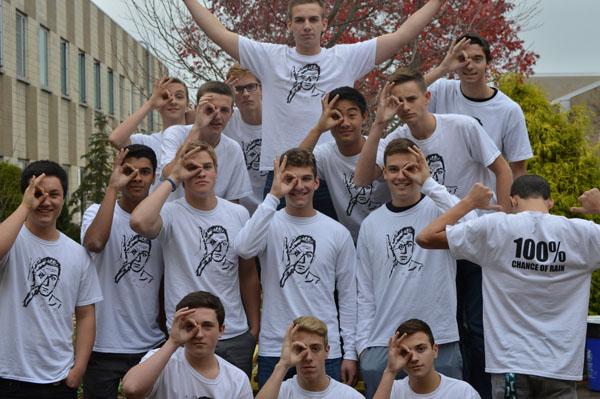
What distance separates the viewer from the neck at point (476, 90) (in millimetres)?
7238

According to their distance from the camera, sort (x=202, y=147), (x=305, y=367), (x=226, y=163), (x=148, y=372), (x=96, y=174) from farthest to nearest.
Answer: (x=96, y=174)
(x=226, y=163)
(x=202, y=147)
(x=305, y=367)
(x=148, y=372)

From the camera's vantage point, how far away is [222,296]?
6.57m

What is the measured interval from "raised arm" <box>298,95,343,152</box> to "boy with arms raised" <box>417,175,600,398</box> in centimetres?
122

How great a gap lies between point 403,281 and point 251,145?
6.71 feet

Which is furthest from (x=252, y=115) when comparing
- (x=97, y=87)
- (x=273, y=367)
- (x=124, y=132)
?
(x=97, y=87)

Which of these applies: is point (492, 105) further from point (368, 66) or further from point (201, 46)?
point (201, 46)

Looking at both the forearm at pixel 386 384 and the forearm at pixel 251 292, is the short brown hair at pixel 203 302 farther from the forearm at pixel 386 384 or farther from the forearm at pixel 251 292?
the forearm at pixel 386 384

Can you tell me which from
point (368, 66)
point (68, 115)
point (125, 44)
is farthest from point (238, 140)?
point (125, 44)

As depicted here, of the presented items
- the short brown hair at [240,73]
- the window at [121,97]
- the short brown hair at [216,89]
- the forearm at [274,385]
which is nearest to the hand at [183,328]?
the forearm at [274,385]

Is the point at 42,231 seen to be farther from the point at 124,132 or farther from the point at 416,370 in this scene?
the point at 416,370

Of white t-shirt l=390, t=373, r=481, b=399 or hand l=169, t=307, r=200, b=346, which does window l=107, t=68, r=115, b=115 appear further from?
white t-shirt l=390, t=373, r=481, b=399

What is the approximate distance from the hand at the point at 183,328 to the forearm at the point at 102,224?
1056mm

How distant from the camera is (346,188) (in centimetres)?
717

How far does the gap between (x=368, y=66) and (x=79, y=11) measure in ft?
105
